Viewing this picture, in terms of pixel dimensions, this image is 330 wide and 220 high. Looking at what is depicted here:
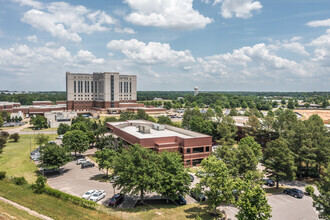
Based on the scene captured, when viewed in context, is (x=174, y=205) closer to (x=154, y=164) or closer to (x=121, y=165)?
(x=154, y=164)

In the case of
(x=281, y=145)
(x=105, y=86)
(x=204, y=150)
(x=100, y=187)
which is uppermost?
(x=105, y=86)

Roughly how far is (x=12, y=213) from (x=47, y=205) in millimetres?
4282

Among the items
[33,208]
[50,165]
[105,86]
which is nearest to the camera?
[33,208]

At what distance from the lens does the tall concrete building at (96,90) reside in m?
159

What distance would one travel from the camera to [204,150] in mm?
56594

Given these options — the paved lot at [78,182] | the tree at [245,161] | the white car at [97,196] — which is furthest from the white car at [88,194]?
the tree at [245,161]

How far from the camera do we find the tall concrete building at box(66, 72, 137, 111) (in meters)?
159

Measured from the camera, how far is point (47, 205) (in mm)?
32594

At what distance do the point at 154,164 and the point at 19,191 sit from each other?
23.0 metres

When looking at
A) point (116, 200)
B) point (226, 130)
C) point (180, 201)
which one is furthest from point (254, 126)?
point (116, 200)

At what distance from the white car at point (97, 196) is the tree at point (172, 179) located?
1030 cm

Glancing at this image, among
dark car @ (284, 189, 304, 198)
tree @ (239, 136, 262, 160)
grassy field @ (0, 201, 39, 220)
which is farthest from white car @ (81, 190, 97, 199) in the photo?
dark car @ (284, 189, 304, 198)

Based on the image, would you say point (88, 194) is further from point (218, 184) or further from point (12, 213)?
point (218, 184)

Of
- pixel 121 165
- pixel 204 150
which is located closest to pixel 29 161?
pixel 121 165
